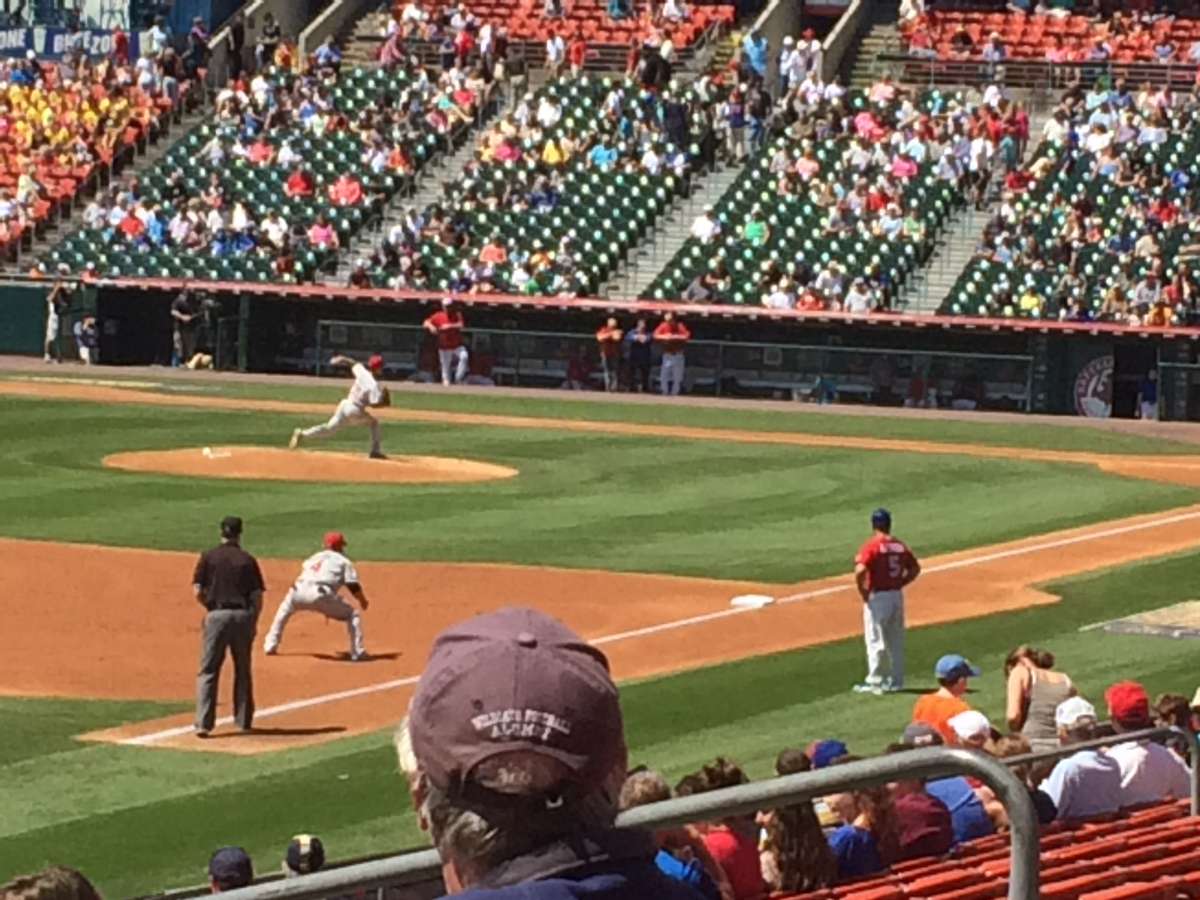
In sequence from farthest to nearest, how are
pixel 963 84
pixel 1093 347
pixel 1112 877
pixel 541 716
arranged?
1. pixel 963 84
2. pixel 1093 347
3. pixel 1112 877
4. pixel 541 716

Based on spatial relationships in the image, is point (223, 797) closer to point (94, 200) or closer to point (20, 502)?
point (20, 502)

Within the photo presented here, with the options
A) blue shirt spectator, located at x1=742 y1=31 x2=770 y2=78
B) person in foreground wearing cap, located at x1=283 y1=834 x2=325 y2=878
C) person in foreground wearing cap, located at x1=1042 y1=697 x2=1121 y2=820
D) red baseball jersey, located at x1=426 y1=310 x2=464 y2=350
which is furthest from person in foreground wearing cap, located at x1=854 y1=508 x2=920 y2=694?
blue shirt spectator, located at x1=742 y1=31 x2=770 y2=78

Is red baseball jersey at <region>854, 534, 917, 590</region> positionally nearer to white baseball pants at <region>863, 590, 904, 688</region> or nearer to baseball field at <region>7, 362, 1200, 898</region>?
white baseball pants at <region>863, 590, 904, 688</region>

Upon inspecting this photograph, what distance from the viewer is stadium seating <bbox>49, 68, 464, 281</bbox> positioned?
4762 centimetres

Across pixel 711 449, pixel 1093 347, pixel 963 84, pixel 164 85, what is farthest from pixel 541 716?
pixel 164 85

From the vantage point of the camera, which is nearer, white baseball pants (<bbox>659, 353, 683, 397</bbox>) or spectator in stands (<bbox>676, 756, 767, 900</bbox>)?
spectator in stands (<bbox>676, 756, 767, 900</bbox>)

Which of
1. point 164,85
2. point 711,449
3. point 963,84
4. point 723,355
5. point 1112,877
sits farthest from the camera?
point 164,85

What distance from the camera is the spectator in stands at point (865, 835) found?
920cm

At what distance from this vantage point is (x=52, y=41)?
57.2 metres

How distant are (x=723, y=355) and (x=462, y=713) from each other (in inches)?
1588

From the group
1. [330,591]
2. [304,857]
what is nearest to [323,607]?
[330,591]

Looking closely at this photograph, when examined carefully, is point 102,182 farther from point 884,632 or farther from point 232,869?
point 232,869

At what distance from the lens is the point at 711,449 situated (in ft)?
116

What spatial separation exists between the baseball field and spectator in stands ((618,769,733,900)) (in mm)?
5335
